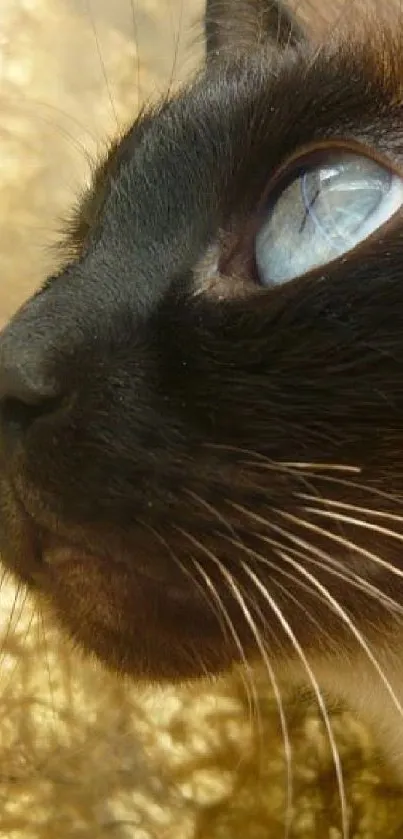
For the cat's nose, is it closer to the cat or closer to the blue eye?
the cat

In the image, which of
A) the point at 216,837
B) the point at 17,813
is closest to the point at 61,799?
the point at 17,813

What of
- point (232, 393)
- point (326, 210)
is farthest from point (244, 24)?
point (232, 393)

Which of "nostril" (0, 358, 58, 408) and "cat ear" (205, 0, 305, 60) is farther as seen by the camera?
"cat ear" (205, 0, 305, 60)

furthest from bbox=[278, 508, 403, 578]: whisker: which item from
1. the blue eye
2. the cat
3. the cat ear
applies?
the cat ear

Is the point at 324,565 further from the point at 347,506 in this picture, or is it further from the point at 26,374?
the point at 26,374

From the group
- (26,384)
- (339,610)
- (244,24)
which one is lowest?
(339,610)

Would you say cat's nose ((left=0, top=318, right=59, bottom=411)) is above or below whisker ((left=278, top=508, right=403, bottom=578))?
above

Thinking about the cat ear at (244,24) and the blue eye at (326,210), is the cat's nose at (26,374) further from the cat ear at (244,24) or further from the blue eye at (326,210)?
the cat ear at (244,24)

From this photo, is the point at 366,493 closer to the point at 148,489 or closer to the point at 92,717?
the point at 148,489
